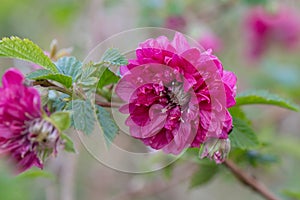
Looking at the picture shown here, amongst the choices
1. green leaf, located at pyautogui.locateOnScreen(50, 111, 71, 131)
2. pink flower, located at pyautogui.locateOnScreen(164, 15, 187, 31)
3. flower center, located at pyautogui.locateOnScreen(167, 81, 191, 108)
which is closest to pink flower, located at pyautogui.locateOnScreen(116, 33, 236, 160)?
flower center, located at pyautogui.locateOnScreen(167, 81, 191, 108)

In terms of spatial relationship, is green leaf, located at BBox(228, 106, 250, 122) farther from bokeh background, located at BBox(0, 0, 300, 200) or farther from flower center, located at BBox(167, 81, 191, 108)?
bokeh background, located at BBox(0, 0, 300, 200)

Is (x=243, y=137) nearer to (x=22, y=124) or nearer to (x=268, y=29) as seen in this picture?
(x=22, y=124)

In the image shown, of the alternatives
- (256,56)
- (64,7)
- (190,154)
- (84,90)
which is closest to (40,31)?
(64,7)

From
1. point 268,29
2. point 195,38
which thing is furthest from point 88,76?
point 268,29

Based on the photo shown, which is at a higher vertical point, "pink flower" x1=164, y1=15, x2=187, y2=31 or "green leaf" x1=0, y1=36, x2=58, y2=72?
"green leaf" x1=0, y1=36, x2=58, y2=72

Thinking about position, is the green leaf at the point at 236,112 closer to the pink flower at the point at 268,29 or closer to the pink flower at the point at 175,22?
the pink flower at the point at 175,22

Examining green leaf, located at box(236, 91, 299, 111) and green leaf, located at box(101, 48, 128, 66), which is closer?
green leaf, located at box(101, 48, 128, 66)

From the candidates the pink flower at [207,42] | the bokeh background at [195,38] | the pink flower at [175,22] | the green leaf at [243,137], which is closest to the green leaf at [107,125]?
the green leaf at [243,137]

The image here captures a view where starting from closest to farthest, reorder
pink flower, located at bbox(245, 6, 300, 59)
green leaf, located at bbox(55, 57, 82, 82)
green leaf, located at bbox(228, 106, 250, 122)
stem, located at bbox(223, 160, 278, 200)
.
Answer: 1. green leaf, located at bbox(55, 57, 82, 82)
2. green leaf, located at bbox(228, 106, 250, 122)
3. stem, located at bbox(223, 160, 278, 200)
4. pink flower, located at bbox(245, 6, 300, 59)
